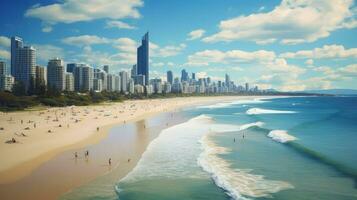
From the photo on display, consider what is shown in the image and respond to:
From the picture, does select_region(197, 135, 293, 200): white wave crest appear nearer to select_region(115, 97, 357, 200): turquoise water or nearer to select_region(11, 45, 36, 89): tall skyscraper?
select_region(115, 97, 357, 200): turquoise water

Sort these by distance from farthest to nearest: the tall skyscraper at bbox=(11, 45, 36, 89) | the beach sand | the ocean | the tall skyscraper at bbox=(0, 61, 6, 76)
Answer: the tall skyscraper at bbox=(0, 61, 6, 76), the tall skyscraper at bbox=(11, 45, 36, 89), the beach sand, the ocean

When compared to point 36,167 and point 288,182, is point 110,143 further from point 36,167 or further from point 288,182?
point 288,182

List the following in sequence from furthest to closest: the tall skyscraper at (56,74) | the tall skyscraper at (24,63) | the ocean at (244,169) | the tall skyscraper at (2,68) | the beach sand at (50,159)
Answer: the tall skyscraper at (2,68) < the tall skyscraper at (24,63) < the tall skyscraper at (56,74) < the beach sand at (50,159) < the ocean at (244,169)

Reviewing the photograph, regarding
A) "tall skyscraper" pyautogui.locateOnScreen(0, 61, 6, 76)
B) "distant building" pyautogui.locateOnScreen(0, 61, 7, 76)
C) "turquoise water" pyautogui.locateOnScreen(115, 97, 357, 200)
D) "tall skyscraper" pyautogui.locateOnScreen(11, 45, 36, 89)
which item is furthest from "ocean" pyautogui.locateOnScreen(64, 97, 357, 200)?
"distant building" pyautogui.locateOnScreen(0, 61, 7, 76)

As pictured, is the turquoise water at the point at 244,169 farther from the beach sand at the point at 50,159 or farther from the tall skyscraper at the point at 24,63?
the tall skyscraper at the point at 24,63

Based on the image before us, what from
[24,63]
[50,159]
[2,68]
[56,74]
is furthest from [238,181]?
[2,68]

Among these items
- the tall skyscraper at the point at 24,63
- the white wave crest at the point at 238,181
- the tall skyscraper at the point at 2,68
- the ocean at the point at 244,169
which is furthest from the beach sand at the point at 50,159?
the tall skyscraper at the point at 2,68

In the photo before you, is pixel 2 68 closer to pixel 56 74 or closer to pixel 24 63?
pixel 24 63
